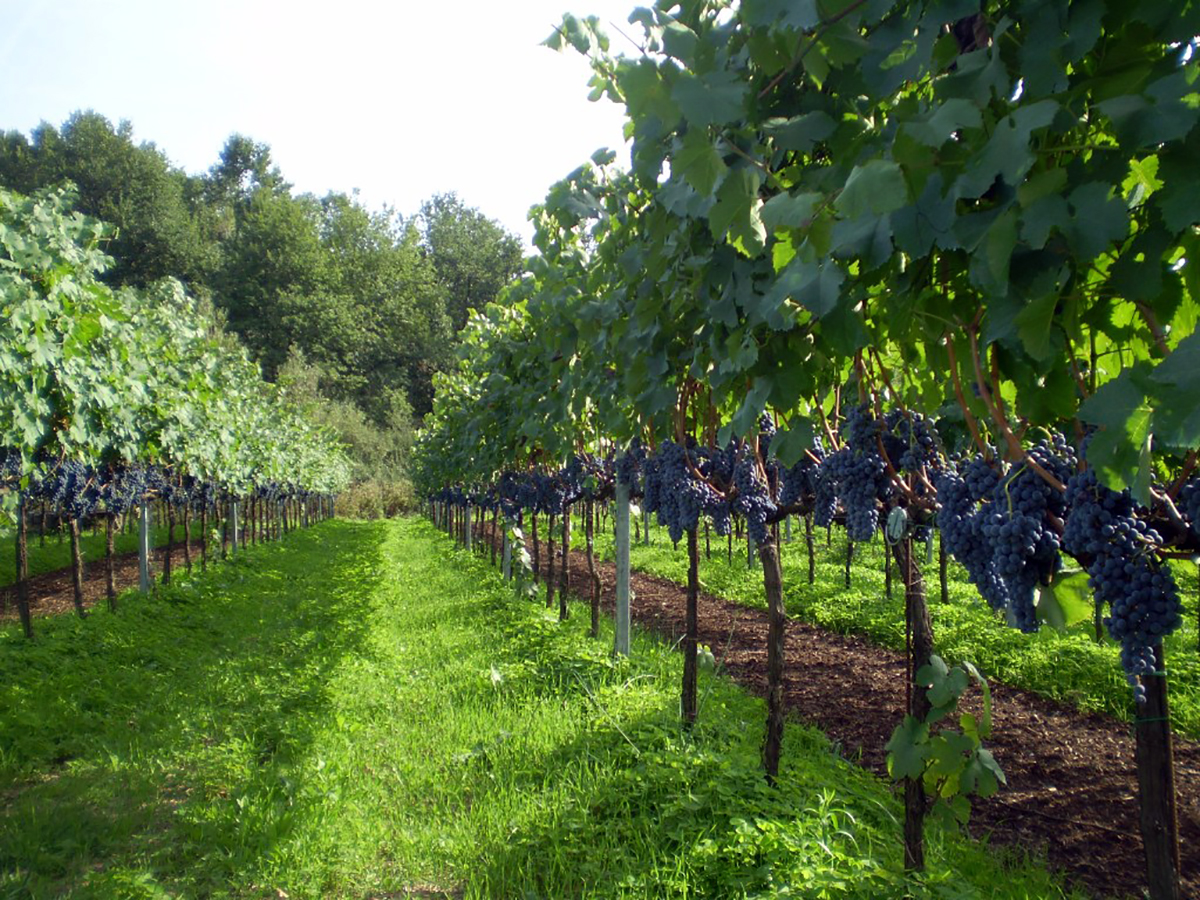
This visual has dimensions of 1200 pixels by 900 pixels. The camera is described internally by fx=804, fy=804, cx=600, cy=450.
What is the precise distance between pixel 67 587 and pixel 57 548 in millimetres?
5276

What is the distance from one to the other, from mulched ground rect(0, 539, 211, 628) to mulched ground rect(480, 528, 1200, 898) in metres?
9.61

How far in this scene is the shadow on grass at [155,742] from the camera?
12.8 feet

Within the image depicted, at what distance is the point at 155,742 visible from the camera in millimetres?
5449

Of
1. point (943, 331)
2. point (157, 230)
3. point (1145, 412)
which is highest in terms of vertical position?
point (157, 230)

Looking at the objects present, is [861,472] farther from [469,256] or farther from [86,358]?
[469,256]

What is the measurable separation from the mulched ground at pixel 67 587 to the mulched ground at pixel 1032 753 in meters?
9.61

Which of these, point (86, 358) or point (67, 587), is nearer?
point (86, 358)

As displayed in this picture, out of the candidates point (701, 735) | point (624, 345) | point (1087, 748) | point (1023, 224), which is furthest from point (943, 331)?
point (1087, 748)

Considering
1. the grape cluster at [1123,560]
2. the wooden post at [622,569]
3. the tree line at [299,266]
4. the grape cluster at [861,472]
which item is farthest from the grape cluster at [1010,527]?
the tree line at [299,266]

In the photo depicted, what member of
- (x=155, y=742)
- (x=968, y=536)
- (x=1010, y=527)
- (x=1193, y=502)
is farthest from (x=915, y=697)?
(x=155, y=742)

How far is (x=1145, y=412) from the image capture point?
107cm

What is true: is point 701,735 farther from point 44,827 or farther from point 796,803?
point 44,827

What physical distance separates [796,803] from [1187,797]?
2738 millimetres

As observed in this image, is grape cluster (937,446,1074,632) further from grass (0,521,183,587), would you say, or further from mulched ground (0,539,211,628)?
grass (0,521,183,587)
